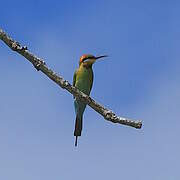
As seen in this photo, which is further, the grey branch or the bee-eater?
the bee-eater

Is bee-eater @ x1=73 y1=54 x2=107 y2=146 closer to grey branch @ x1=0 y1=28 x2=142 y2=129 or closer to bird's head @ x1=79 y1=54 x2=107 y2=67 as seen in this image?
bird's head @ x1=79 y1=54 x2=107 y2=67

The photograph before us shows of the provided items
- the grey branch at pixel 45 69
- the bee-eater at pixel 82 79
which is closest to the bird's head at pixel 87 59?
the bee-eater at pixel 82 79

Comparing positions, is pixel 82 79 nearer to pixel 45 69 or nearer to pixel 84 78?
pixel 84 78

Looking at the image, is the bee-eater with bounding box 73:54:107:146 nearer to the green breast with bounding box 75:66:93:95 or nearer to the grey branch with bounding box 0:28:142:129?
the green breast with bounding box 75:66:93:95

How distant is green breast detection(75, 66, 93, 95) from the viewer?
4.62 meters

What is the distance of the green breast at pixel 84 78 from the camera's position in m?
4.62

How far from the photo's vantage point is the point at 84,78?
184 inches

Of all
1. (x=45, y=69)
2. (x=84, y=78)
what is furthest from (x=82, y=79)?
(x=45, y=69)

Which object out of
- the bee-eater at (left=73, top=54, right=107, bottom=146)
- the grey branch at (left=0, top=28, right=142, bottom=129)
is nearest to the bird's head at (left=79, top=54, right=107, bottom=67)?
the bee-eater at (left=73, top=54, right=107, bottom=146)

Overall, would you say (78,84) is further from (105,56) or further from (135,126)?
(135,126)

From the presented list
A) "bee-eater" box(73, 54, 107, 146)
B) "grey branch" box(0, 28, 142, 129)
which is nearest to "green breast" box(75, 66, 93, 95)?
"bee-eater" box(73, 54, 107, 146)

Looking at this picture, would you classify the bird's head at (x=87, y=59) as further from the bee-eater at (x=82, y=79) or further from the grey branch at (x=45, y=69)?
the grey branch at (x=45, y=69)

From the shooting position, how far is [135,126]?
1741mm

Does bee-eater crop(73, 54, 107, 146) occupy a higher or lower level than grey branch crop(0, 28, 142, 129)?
higher
